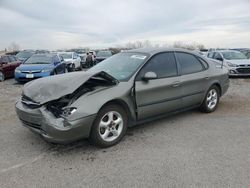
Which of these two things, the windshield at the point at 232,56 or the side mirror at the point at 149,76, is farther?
the windshield at the point at 232,56

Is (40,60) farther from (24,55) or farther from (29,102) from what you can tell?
(29,102)

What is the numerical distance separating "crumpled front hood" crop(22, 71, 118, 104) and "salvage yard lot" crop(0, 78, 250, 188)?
0.84 metres

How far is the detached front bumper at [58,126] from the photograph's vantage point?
142 inches

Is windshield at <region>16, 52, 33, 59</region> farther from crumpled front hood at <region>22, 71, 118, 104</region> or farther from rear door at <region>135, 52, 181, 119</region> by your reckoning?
rear door at <region>135, 52, 181, 119</region>

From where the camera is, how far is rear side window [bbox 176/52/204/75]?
17.8 ft

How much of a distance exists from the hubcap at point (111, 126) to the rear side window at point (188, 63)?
192 cm

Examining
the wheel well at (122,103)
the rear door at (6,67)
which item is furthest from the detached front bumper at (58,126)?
the rear door at (6,67)

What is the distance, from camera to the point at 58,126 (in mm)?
3600

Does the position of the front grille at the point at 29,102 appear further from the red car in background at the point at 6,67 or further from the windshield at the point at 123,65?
the red car in background at the point at 6,67

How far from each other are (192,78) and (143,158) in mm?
2496

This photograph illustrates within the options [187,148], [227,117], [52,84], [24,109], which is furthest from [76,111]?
[227,117]

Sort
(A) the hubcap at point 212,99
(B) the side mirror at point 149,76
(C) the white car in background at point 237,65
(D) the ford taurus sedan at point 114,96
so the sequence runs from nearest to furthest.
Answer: (D) the ford taurus sedan at point 114,96 < (B) the side mirror at point 149,76 < (A) the hubcap at point 212,99 < (C) the white car in background at point 237,65

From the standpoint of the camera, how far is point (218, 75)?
244 inches

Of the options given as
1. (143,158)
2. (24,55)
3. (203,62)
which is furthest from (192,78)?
(24,55)
